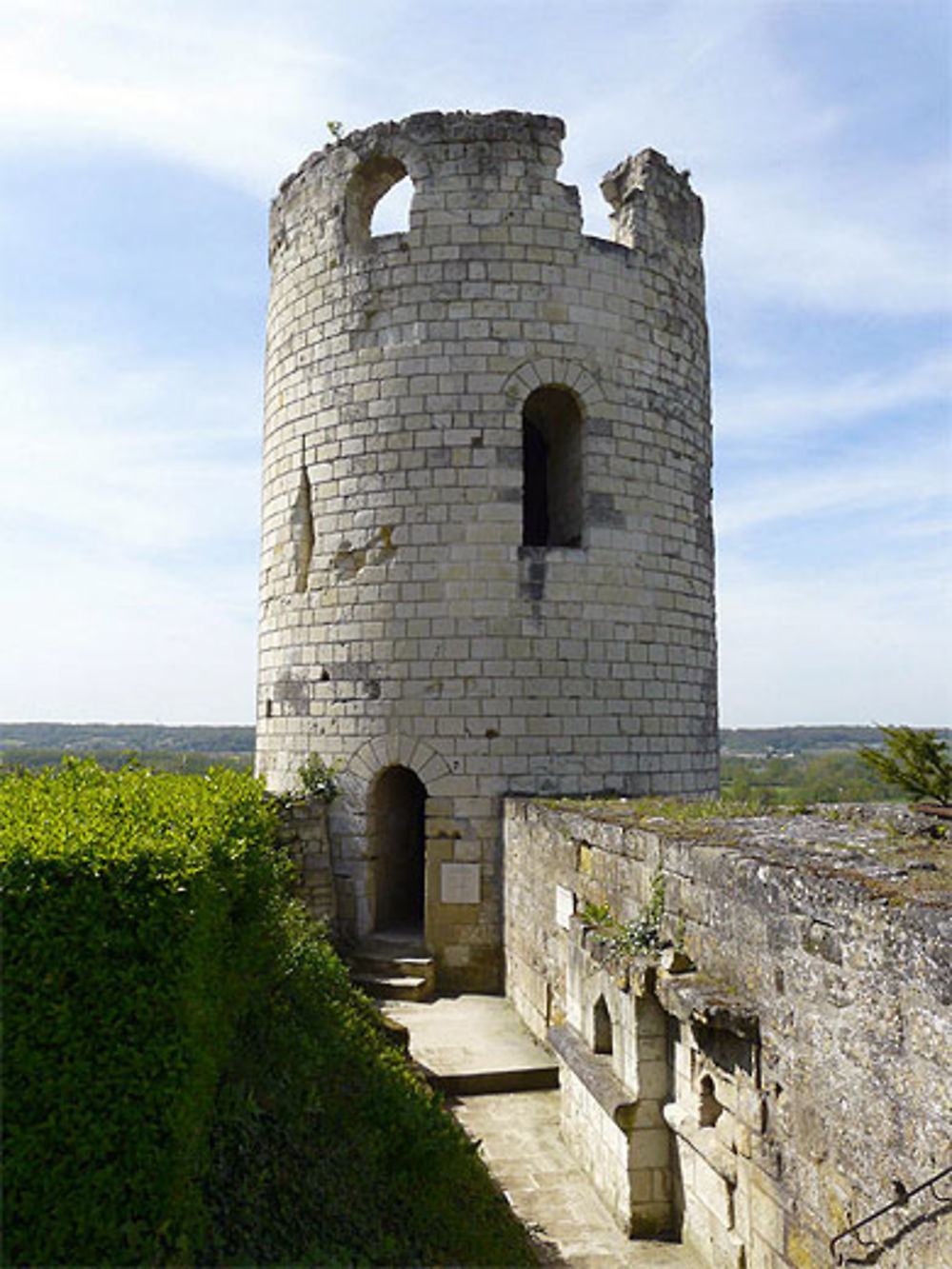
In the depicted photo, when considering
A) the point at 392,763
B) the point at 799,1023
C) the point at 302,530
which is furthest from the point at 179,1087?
the point at 302,530

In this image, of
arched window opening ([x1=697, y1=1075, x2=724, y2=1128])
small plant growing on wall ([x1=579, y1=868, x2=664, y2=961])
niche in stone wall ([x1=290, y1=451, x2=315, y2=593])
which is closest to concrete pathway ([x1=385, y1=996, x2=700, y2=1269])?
arched window opening ([x1=697, y1=1075, x2=724, y2=1128])

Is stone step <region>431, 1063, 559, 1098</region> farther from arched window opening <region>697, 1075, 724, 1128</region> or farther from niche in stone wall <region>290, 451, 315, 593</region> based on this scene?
niche in stone wall <region>290, 451, 315, 593</region>

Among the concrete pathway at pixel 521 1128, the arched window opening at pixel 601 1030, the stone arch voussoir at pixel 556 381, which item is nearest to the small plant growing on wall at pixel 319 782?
the concrete pathway at pixel 521 1128

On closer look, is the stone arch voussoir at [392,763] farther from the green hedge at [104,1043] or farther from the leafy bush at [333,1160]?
the green hedge at [104,1043]

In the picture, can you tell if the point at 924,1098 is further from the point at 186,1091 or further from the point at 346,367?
the point at 346,367

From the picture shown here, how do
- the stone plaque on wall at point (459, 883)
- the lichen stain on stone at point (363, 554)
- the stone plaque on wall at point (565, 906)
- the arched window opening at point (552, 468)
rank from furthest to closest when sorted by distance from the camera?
the arched window opening at point (552, 468), the lichen stain on stone at point (363, 554), the stone plaque on wall at point (459, 883), the stone plaque on wall at point (565, 906)

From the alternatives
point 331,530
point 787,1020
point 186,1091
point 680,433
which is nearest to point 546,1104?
point 787,1020

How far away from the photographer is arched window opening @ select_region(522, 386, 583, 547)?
1069 centimetres

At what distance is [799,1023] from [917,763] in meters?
13.7

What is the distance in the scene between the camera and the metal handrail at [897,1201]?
10.9 feet

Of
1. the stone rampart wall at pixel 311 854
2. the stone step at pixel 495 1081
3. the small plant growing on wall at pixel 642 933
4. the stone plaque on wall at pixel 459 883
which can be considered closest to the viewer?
the small plant growing on wall at pixel 642 933

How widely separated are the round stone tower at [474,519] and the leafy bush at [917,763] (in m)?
6.73

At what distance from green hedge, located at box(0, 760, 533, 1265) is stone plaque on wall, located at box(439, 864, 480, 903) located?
3542 mm

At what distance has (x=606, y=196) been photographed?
11477mm
